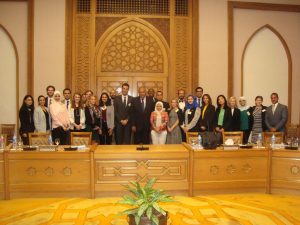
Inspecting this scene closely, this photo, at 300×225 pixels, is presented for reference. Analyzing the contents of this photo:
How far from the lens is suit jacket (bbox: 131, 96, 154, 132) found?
607 centimetres

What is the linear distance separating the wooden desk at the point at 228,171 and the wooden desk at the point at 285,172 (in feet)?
0.35

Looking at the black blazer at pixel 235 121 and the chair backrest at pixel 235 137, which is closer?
the chair backrest at pixel 235 137

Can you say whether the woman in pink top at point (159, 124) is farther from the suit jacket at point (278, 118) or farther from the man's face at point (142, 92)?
the suit jacket at point (278, 118)

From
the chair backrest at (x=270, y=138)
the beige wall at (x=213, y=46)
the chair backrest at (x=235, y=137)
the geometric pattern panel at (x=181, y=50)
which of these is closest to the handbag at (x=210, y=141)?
the chair backrest at (x=235, y=137)

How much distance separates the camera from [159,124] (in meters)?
5.76

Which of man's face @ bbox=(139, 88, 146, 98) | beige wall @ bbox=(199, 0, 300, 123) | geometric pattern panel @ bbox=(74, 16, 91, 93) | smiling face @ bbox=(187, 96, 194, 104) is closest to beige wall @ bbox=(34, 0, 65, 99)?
geometric pattern panel @ bbox=(74, 16, 91, 93)

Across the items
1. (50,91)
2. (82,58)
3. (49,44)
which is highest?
(49,44)

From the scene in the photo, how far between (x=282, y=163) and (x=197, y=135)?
1.26 metres

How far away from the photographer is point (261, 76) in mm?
7430

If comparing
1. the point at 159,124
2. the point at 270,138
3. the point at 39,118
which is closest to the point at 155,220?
the point at 270,138

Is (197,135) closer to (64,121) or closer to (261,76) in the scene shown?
(64,121)

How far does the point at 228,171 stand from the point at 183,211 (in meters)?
0.95

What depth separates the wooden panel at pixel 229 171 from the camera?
13.5 feet

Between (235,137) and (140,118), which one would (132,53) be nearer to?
(140,118)
